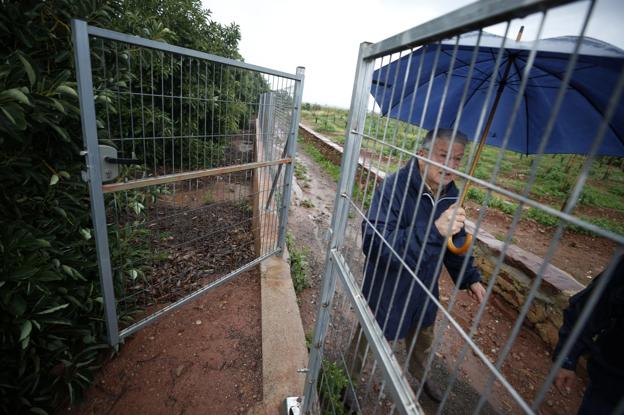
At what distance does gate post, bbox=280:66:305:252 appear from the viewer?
3.11 metres

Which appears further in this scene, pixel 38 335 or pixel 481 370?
pixel 481 370

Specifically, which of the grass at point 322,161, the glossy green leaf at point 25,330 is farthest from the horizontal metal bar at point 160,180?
the grass at point 322,161

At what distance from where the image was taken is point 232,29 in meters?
8.45

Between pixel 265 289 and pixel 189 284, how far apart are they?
825mm

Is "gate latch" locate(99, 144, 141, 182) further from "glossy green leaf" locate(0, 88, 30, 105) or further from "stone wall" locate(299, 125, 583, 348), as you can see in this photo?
"stone wall" locate(299, 125, 583, 348)

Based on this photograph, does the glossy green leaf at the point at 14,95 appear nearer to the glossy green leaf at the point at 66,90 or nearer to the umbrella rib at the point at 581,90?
the glossy green leaf at the point at 66,90

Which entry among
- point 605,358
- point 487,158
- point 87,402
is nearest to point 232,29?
point 87,402

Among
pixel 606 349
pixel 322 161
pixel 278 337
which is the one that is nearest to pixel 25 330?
pixel 278 337

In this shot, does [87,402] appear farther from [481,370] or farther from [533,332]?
[533,332]

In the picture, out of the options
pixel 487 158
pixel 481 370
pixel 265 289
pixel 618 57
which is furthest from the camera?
pixel 487 158

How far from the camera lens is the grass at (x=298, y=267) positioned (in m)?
3.82

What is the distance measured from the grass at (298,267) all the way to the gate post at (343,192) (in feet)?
6.30

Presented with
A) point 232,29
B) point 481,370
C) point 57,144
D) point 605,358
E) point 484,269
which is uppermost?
point 232,29

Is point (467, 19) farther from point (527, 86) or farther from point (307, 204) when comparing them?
point (307, 204)
